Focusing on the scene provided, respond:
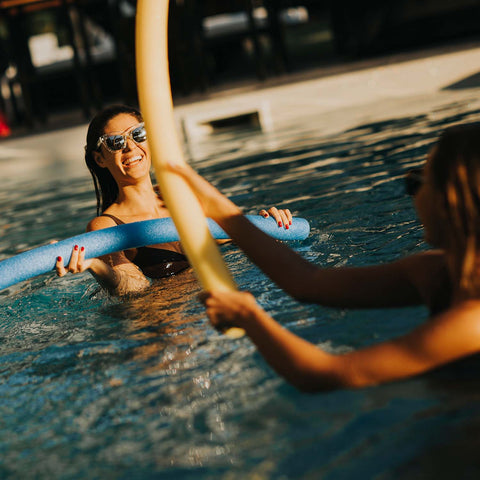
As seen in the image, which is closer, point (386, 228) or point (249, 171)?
point (386, 228)

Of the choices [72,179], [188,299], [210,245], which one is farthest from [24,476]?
[72,179]

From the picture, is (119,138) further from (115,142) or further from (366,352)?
(366,352)

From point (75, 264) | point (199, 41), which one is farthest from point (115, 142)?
point (199, 41)

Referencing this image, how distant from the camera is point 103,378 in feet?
9.25

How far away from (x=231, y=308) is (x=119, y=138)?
195 centimetres

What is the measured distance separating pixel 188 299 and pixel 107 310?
0.43m

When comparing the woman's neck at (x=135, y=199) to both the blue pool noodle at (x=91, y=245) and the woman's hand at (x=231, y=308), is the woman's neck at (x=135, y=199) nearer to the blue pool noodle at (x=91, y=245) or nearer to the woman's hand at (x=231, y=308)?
the blue pool noodle at (x=91, y=245)

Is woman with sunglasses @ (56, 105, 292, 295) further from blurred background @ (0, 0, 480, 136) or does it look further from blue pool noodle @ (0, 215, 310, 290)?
blurred background @ (0, 0, 480, 136)

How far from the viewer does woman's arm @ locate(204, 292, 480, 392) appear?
1.92m

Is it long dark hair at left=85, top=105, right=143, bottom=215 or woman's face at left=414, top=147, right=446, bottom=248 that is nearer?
woman's face at left=414, top=147, right=446, bottom=248

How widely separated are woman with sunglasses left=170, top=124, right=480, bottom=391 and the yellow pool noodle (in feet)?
0.18

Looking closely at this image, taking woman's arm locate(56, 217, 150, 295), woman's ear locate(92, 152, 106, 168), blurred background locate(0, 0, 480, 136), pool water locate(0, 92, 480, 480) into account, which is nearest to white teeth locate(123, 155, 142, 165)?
woman's ear locate(92, 152, 106, 168)

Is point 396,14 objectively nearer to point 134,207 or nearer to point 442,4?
point 442,4

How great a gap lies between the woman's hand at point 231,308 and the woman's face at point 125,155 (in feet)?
6.09
